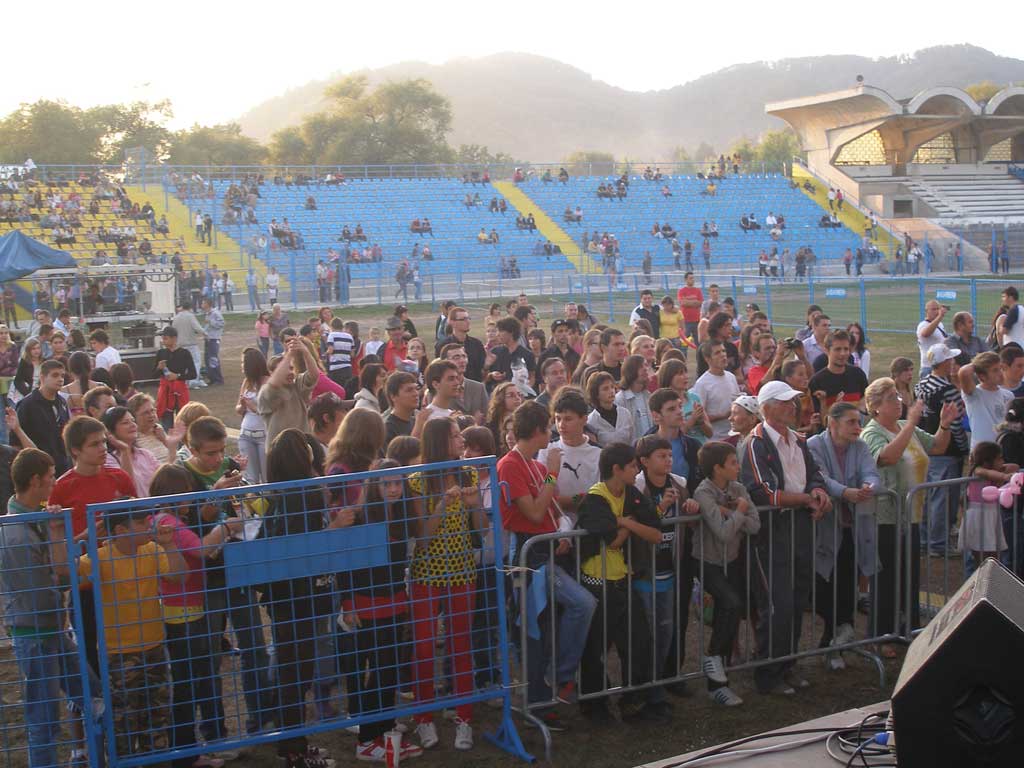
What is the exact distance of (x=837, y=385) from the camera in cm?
805

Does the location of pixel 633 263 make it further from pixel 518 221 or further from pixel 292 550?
pixel 292 550

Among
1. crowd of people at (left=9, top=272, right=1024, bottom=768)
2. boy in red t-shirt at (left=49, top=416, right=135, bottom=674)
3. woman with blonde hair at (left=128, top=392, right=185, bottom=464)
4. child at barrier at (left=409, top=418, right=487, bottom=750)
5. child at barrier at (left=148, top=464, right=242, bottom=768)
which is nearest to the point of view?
child at barrier at (left=148, top=464, right=242, bottom=768)

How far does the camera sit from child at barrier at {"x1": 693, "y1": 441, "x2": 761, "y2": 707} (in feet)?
17.6

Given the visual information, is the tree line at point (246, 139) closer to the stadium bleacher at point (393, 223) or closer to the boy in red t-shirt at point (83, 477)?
the stadium bleacher at point (393, 223)

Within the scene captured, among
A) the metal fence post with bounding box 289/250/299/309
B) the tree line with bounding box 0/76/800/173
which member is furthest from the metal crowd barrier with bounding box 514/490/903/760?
the tree line with bounding box 0/76/800/173

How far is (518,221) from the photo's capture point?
4678 centimetres

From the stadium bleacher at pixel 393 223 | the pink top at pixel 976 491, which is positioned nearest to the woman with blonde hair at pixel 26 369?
the pink top at pixel 976 491

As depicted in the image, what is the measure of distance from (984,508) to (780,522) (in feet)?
5.08

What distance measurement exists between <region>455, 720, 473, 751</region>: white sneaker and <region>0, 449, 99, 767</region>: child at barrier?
1.70 m

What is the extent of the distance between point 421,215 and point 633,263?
32.3 ft

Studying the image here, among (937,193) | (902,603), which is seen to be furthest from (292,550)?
(937,193)

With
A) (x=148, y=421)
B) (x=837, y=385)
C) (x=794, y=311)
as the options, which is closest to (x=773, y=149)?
(x=794, y=311)

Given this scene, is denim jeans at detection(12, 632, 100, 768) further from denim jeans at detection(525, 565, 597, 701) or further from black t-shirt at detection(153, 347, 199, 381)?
black t-shirt at detection(153, 347, 199, 381)

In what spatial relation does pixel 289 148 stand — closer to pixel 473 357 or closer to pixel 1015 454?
pixel 473 357
